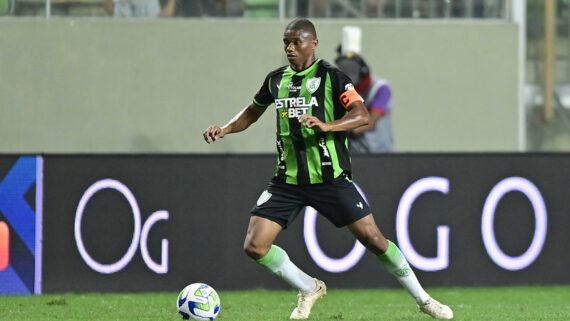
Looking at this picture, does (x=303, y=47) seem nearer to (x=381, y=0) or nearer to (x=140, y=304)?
(x=140, y=304)

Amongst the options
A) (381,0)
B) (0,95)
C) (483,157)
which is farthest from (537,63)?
(0,95)

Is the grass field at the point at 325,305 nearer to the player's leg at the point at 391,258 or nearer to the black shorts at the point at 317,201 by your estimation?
the player's leg at the point at 391,258

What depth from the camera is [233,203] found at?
1200 centimetres

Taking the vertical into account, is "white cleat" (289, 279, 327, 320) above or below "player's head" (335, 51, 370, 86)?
below

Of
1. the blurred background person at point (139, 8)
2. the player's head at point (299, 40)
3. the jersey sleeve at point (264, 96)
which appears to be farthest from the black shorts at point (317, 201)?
the blurred background person at point (139, 8)

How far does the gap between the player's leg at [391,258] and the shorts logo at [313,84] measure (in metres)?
0.92

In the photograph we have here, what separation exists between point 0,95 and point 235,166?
149 inches

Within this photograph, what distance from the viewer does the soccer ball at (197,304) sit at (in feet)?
28.6

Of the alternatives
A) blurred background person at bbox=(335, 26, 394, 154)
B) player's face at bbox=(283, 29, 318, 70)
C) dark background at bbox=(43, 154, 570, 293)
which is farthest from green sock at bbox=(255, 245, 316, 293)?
blurred background person at bbox=(335, 26, 394, 154)

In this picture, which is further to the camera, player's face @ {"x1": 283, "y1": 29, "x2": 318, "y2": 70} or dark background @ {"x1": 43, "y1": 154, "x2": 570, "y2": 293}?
dark background @ {"x1": 43, "y1": 154, "x2": 570, "y2": 293}

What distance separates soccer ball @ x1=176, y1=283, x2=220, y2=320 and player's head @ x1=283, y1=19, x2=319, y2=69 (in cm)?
164

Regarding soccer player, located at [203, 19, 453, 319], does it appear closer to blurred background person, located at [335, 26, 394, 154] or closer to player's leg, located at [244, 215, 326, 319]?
player's leg, located at [244, 215, 326, 319]

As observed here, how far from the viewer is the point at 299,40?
8.68m

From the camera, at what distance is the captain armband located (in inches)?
341
